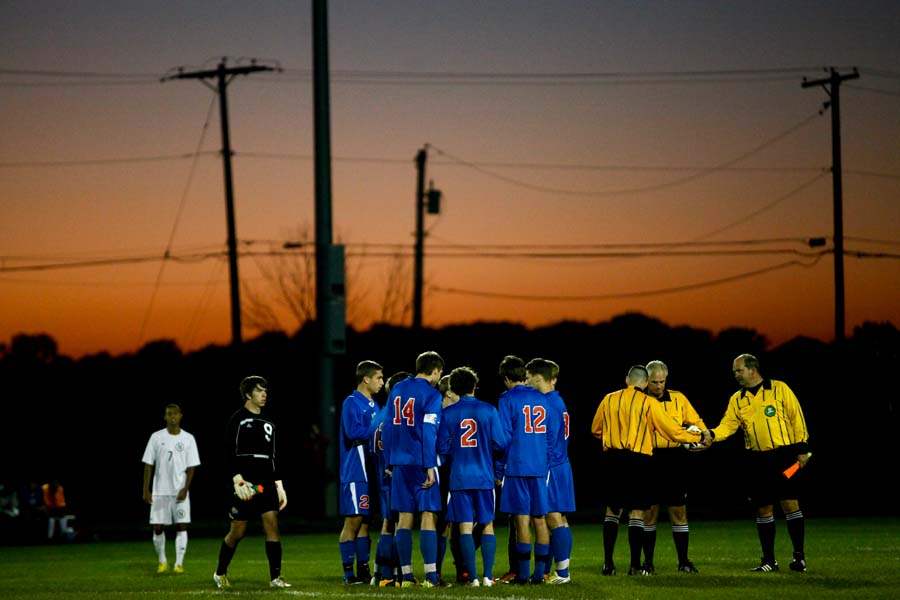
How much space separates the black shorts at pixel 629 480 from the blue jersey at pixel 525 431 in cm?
107

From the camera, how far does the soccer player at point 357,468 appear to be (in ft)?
51.9

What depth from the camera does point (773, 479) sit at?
52.9 ft

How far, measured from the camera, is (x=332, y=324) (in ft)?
86.5

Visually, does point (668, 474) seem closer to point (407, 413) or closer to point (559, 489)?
point (559, 489)

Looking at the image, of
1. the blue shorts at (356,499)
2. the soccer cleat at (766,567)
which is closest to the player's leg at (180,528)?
the blue shorts at (356,499)

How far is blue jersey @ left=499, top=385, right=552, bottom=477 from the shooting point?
15219mm

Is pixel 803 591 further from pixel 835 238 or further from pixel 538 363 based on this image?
pixel 835 238

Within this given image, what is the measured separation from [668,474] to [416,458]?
3.13 m

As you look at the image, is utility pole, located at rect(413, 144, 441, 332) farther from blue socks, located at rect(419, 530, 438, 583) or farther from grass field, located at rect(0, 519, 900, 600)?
blue socks, located at rect(419, 530, 438, 583)

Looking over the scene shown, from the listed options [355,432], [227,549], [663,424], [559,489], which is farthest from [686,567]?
[227,549]

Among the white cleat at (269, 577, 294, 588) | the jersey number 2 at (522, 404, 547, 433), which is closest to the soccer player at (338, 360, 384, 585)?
the white cleat at (269, 577, 294, 588)

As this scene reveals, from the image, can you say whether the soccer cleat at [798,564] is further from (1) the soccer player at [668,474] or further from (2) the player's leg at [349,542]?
(2) the player's leg at [349,542]

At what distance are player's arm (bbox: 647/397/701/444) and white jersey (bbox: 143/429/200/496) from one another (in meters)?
6.96

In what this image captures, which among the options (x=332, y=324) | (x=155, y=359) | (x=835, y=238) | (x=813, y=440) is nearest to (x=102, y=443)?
(x=155, y=359)
